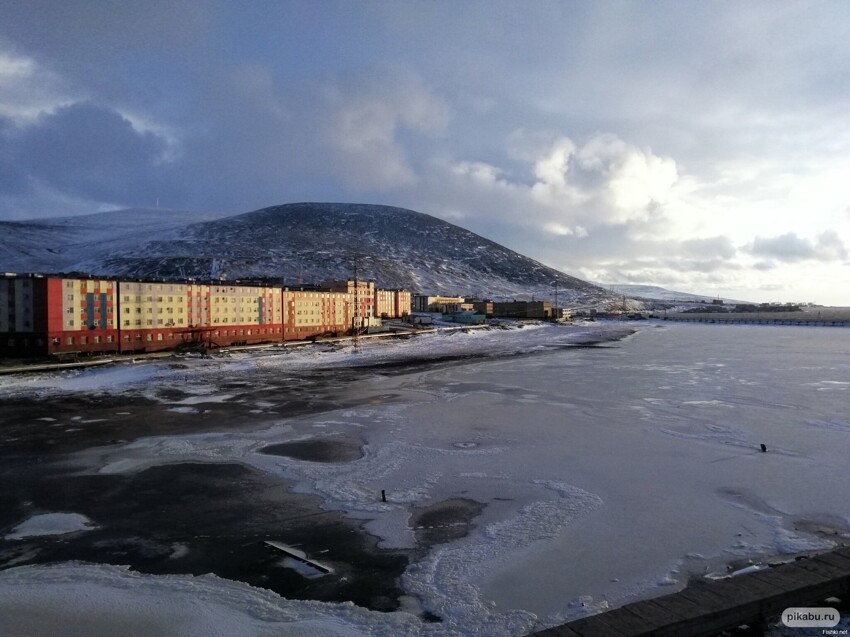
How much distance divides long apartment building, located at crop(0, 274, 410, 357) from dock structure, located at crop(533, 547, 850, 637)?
4843 cm

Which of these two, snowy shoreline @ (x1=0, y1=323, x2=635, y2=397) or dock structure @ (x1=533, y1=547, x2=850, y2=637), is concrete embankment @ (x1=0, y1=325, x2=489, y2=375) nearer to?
snowy shoreline @ (x1=0, y1=323, x2=635, y2=397)

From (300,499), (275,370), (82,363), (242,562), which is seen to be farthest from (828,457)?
(82,363)

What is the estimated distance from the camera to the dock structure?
235 inches

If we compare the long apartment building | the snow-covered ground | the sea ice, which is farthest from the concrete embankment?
the sea ice

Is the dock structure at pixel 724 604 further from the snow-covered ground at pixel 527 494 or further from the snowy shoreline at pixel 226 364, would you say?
the snowy shoreline at pixel 226 364

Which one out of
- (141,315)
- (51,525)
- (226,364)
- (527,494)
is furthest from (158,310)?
(527,494)

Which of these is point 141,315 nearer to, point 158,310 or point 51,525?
point 158,310

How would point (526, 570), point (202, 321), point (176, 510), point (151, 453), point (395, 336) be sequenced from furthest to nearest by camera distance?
point (395, 336)
point (202, 321)
point (151, 453)
point (176, 510)
point (526, 570)

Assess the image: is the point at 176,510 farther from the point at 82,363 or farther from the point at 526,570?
the point at 82,363

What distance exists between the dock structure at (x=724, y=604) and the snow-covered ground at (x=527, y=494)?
966 mm

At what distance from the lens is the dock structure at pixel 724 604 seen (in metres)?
5.98

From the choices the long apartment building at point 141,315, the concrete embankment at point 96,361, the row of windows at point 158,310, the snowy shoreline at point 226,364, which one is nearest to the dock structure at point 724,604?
the snowy shoreline at point 226,364

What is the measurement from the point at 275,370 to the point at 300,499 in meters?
29.7

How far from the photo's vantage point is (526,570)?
8367mm
